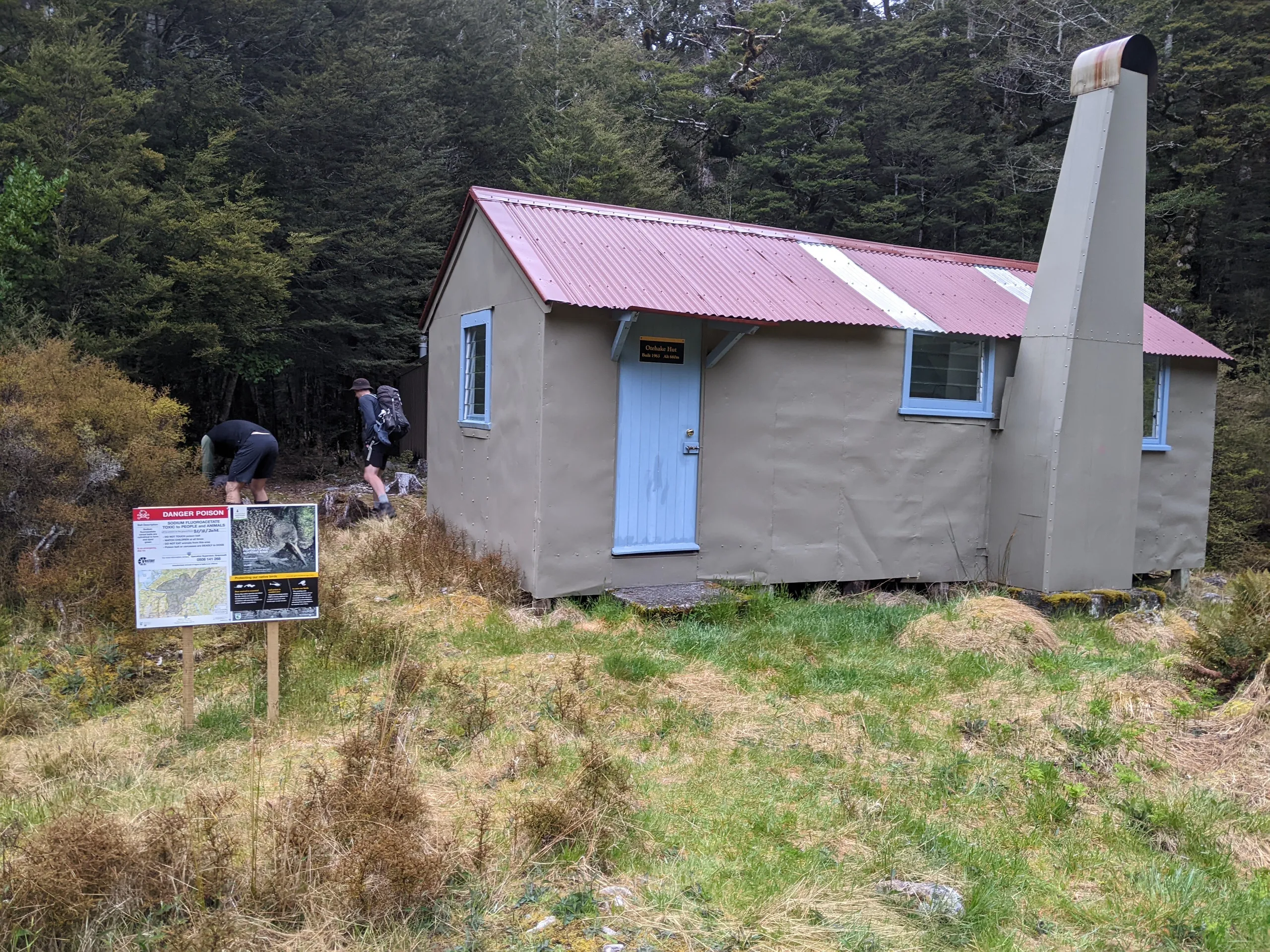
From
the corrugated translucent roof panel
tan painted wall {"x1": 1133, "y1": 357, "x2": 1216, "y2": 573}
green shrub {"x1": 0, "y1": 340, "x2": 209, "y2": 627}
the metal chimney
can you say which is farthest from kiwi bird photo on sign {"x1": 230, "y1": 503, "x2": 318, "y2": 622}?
tan painted wall {"x1": 1133, "y1": 357, "x2": 1216, "y2": 573}

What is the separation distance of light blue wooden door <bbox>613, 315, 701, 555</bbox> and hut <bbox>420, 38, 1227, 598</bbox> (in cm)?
2

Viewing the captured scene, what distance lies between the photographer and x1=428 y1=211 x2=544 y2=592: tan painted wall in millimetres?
8383

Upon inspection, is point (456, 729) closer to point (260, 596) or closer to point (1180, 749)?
point (260, 596)

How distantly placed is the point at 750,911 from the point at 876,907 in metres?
0.49

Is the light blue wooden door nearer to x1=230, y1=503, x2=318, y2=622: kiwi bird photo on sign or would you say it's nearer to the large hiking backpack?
x1=230, y1=503, x2=318, y2=622: kiwi bird photo on sign

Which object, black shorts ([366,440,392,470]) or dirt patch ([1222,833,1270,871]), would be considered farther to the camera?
black shorts ([366,440,392,470])

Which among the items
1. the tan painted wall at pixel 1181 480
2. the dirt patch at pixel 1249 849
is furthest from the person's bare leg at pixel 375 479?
the dirt patch at pixel 1249 849

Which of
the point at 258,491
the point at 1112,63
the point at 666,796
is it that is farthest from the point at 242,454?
the point at 1112,63

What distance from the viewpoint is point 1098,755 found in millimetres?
5164

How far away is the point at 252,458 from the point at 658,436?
13.9ft

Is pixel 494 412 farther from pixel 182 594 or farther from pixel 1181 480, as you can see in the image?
pixel 1181 480

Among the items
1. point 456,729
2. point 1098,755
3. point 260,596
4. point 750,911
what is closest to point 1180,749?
point 1098,755

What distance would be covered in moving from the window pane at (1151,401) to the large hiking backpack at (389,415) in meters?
9.41

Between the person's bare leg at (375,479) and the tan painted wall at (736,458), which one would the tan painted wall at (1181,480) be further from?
the person's bare leg at (375,479)
